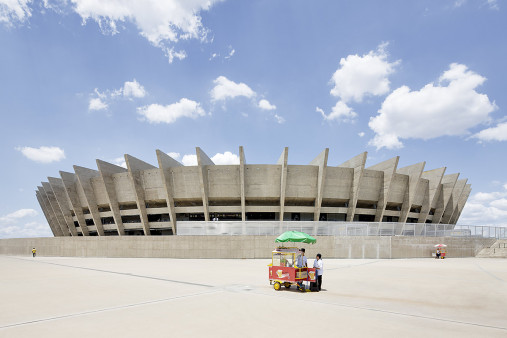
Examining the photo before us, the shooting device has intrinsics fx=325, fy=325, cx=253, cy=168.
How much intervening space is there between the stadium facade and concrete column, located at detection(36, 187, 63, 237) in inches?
606

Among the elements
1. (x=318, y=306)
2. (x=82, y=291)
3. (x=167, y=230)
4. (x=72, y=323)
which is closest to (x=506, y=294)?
(x=318, y=306)

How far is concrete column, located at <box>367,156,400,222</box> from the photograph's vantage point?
3725 cm

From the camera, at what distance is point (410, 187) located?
131 ft

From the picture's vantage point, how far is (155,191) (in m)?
38.5

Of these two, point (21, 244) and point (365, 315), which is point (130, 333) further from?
point (21, 244)

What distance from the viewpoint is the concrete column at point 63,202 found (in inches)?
1900

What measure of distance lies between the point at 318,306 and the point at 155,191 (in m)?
32.9

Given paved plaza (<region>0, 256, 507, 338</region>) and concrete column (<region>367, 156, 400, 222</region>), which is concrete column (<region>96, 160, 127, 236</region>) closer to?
paved plaza (<region>0, 256, 507, 338</region>)

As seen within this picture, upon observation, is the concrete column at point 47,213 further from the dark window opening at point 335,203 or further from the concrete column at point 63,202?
the dark window opening at point 335,203

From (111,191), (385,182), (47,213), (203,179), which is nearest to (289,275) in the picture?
(203,179)

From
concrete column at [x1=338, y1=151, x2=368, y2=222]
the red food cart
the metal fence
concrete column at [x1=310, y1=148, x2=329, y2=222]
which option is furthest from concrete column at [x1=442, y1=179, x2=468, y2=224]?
the red food cart

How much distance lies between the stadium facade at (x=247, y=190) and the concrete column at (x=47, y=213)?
50.5ft

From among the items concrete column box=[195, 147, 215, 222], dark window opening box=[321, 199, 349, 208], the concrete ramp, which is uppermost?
concrete column box=[195, 147, 215, 222]

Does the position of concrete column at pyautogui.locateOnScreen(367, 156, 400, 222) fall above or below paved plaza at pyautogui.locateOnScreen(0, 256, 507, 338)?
above
